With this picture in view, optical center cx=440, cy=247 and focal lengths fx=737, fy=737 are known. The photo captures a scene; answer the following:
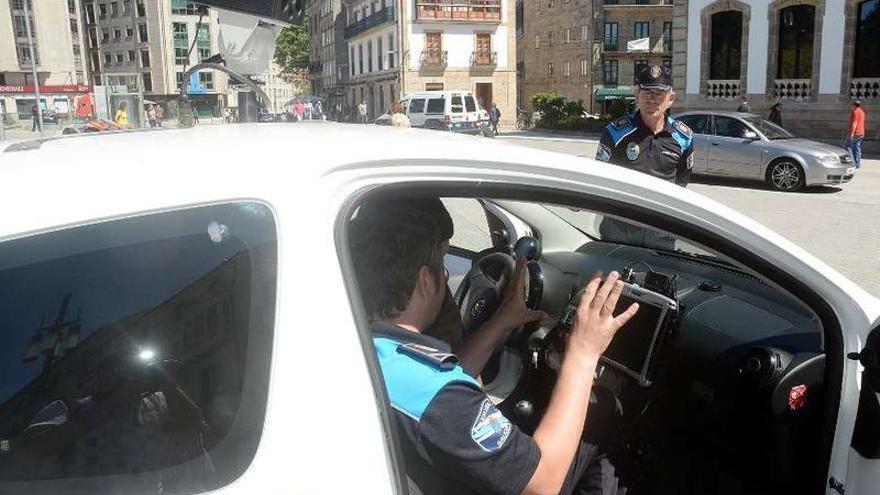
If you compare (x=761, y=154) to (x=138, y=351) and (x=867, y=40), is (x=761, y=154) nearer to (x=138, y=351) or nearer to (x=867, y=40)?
(x=867, y=40)

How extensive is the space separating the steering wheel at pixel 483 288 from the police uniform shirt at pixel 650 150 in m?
2.13

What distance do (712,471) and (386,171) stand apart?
1.56m

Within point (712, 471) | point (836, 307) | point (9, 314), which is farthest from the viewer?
point (712, 471)

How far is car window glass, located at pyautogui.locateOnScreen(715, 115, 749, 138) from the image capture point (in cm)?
1446

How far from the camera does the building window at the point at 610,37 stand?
5453 centimetres

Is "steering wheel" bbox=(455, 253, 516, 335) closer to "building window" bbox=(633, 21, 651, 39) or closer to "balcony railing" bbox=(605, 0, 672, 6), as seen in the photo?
"balcony railing" bbox=(605, 0, 672, 6)

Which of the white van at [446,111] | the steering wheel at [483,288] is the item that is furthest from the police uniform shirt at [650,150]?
the white van at [446,111]

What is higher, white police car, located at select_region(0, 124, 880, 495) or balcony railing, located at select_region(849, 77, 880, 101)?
balcony railing, located at select_region(849, 77, 880, 101)

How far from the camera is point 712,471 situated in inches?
90.5

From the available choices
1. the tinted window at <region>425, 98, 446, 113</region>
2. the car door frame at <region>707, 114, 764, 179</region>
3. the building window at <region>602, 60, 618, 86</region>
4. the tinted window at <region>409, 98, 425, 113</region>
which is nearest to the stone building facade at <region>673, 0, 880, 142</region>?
the tinted window at <region>425, 98, 446, 113</region>

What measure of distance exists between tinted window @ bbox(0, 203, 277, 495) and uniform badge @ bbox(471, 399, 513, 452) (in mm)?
427

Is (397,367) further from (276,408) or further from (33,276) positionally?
(33,276)

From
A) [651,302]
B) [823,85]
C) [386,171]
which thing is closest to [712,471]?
[651,302]

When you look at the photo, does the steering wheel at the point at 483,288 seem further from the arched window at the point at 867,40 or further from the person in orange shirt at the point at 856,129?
the arched window at the point at 867,40
